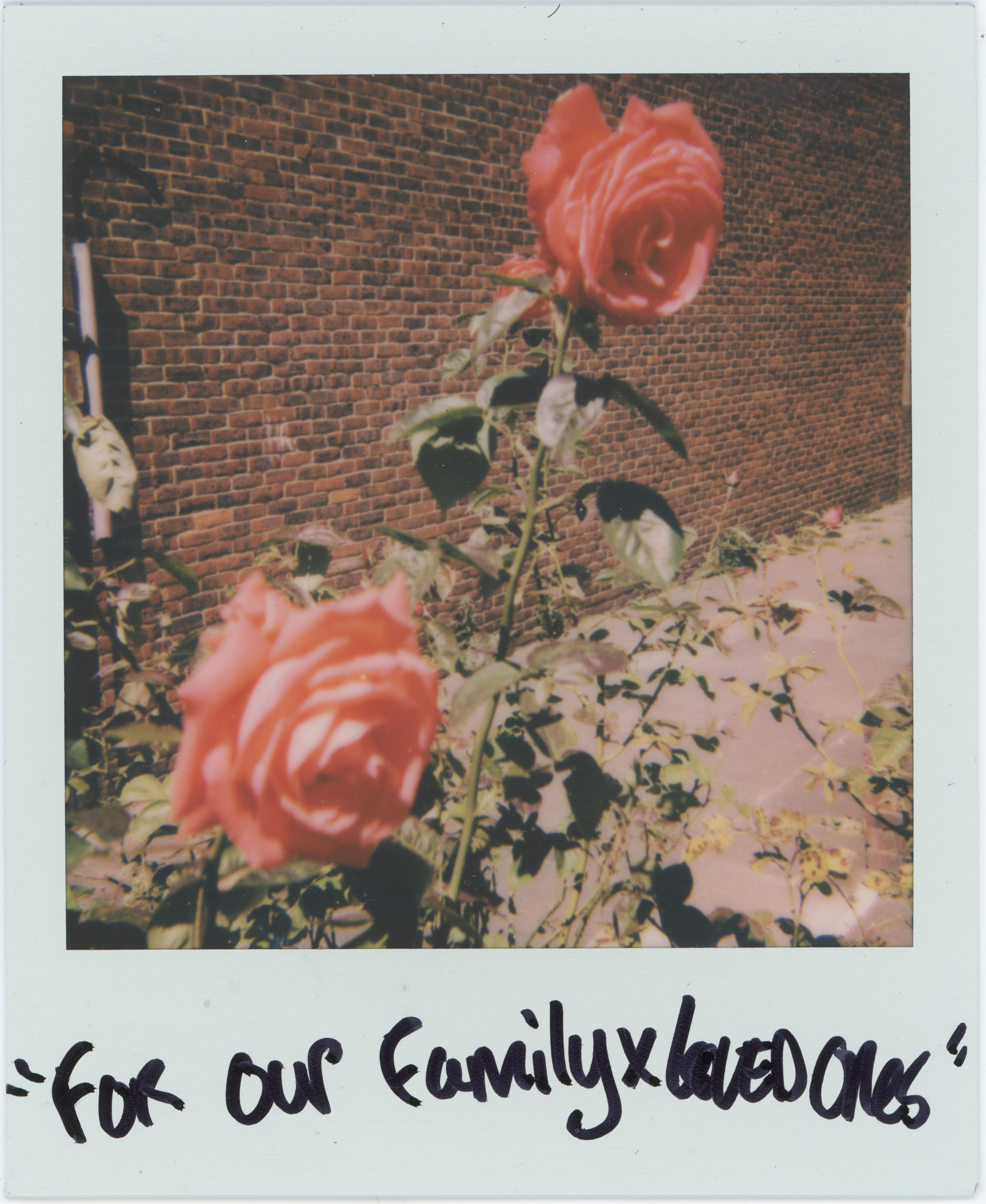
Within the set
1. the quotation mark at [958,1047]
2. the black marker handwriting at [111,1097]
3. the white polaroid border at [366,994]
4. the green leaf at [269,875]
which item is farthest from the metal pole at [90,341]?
the quotation mark at [958,1047]

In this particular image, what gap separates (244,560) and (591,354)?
103 cm

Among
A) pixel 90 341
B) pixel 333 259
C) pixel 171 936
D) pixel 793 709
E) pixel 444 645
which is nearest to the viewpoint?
pixel 171 936

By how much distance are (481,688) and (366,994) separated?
0.74 m

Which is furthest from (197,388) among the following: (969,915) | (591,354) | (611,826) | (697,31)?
(969,915)

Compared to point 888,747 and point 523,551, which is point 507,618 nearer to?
point 523,551

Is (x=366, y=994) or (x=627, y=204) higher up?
(x=627, y=204)

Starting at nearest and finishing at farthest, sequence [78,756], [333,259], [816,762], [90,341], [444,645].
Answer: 1. [444,645]
2. [78,756]
3. [90,341]
4. [816,762]
5. [333,259]

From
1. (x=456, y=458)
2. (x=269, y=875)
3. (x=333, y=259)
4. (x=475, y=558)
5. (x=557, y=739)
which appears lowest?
(x=269, y=875)

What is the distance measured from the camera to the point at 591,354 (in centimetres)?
135

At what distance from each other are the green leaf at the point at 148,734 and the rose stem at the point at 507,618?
0.32 m

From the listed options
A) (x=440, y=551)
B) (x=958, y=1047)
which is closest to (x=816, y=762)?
(x=958, y=1047)

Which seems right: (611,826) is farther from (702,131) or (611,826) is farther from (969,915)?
(702,131)

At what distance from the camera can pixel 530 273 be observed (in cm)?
89

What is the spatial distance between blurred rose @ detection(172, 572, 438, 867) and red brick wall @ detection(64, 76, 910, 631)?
23.4 inches
